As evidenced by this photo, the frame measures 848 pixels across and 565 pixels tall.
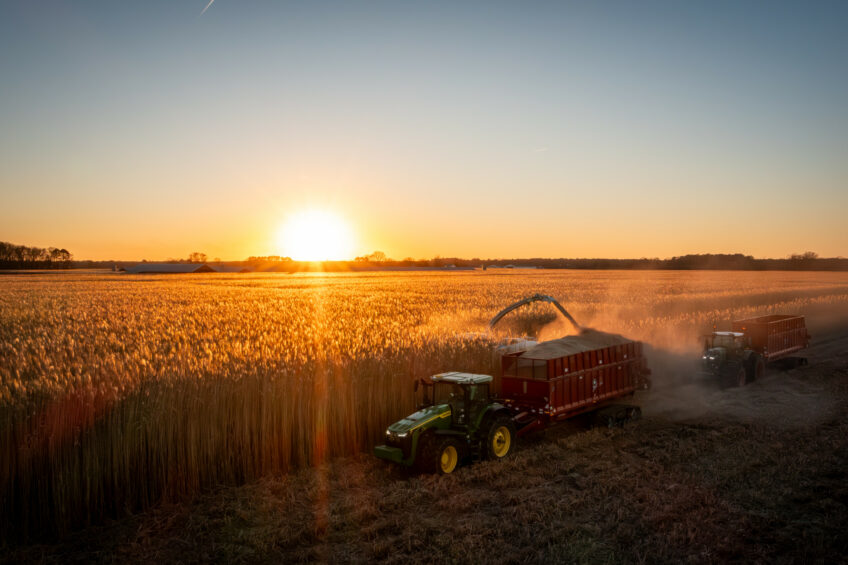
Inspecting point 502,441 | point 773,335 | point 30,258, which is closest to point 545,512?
point 502,441

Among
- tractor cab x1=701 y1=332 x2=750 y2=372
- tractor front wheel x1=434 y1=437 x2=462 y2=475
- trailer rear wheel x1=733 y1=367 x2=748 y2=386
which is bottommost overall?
trailer rear wheel x1=733 y1=367 x2=748 y2=386

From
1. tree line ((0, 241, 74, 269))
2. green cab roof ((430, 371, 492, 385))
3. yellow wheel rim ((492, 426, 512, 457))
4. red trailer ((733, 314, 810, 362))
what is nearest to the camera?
green cab roof ((430, 371, 492, 385))

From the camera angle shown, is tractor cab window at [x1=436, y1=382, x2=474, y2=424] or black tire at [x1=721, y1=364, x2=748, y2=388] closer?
tractor cab window at [x1=436, y1=382, x2=474, y2=424]

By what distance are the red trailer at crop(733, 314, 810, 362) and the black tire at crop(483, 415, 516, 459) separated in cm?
1263

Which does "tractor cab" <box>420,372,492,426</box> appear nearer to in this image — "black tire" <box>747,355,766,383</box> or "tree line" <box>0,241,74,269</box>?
"black tire" <box>747,355,766,383</box>

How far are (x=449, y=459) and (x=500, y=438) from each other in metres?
1.34

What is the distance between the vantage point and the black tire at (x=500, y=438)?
364 inches

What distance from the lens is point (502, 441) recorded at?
972 centimetres

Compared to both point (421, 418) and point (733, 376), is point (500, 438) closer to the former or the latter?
point (421, 418)

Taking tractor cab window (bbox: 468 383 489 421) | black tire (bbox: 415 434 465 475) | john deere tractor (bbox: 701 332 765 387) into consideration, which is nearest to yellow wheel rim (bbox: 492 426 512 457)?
tractor cab window (bbox: 468 383 489 421)

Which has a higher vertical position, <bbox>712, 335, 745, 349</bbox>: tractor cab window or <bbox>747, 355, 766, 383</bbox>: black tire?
<bbox>712, 335, 745, 349</bbox>: tractor cab window

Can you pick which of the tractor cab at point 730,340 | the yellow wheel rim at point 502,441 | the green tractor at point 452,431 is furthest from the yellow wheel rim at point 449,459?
the tractor cab at point 730,340

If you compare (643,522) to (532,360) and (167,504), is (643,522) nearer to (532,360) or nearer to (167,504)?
(532,360)

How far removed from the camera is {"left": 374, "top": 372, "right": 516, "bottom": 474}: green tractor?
8398mm
